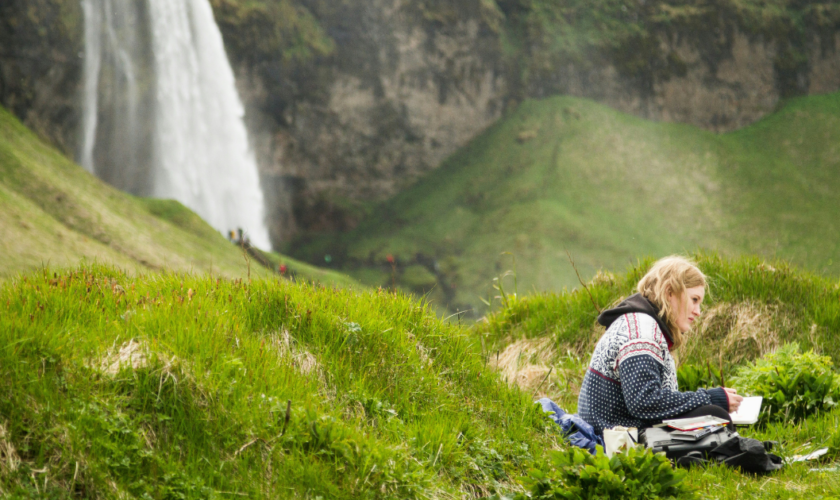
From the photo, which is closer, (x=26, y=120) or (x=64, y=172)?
(x=64, y=172)

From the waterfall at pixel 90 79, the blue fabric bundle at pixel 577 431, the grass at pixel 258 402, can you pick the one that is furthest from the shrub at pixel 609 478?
the waterfall at pixel 90 79

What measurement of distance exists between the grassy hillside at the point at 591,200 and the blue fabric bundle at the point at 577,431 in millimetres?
40878

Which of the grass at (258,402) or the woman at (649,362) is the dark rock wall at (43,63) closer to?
the grass at (258,402)

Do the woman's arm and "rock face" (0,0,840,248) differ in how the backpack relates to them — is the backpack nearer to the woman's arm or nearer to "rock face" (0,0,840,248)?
the woman's arm

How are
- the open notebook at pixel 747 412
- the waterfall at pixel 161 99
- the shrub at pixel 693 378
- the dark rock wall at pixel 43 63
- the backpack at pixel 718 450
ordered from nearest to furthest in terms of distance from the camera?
the backpack at pixel 718 450, the open notebook at pixel 747 412, the shrub at pixel 693 378, the dark rock wall at pixel 43 63, the waterfall at pixel 161 99

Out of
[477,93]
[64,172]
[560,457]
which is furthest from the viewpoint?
[477,93]

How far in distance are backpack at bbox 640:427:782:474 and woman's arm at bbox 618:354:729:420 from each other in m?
0.12

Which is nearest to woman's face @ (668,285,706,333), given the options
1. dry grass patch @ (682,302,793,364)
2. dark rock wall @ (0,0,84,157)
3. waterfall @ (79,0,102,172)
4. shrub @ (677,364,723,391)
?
shrub @ (677,364,723,391)

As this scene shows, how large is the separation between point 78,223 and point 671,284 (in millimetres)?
26211

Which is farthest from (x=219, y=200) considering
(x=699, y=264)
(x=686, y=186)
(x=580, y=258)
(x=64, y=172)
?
(x=699, y=264)

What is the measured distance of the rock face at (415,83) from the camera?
2356 inches

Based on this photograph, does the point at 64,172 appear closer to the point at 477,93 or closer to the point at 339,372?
the point at 339,372

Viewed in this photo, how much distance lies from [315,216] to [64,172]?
104 ft

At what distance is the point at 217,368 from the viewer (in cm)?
358
